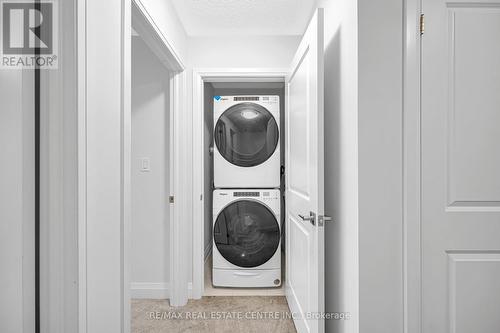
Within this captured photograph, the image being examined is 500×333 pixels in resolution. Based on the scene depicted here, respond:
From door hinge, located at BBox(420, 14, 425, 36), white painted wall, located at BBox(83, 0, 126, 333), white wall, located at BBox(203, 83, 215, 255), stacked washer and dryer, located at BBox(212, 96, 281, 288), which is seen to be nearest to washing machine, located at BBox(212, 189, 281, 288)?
stacked washer and dryer, located at BBox(212, 96, 281, 288)

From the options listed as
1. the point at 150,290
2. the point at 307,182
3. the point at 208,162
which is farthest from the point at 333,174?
the point at 208,162

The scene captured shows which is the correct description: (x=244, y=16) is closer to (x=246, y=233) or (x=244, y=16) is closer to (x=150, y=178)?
(x=150, y=178)

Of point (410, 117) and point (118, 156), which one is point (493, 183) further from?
point (118, 156)

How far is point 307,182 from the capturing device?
1.74 meters

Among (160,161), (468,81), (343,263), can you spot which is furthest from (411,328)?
(160,161)

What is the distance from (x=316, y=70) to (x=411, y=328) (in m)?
1.26

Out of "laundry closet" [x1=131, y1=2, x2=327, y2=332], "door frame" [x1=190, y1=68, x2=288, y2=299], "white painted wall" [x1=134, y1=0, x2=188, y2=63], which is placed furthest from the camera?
"door frame" [x1=190, y1=68, x2=288, y2=299]

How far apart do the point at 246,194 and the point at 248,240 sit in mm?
444

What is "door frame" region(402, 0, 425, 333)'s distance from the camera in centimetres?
126

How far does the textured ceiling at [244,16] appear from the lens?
2188 mm

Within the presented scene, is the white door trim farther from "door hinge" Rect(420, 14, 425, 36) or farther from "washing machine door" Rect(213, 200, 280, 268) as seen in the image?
"washing machine door" Rect(213, 200, 280, 268)

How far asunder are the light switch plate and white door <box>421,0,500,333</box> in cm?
219

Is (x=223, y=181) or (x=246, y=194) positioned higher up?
(x=223, y=181)

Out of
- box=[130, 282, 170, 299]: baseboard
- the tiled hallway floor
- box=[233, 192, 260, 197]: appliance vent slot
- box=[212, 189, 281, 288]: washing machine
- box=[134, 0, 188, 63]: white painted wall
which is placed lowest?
the tiled hallway floor
